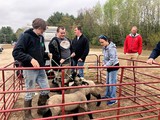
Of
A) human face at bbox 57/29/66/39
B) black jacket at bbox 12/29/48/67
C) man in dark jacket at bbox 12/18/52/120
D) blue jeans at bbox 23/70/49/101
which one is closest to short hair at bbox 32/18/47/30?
man in dark jacket at bbox 12/18/52/120

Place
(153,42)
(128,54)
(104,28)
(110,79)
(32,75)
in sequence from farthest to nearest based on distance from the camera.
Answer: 1. (104,28)
2. (153,42)
3. (128,54)
4. (110,79)
5. (32,75)

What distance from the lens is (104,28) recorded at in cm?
4162

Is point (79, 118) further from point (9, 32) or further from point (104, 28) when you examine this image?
point (9, 32)

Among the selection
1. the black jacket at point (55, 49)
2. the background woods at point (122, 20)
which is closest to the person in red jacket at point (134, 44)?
the black jacket at point (55, 49)

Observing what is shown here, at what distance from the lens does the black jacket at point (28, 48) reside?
3469 millimetres

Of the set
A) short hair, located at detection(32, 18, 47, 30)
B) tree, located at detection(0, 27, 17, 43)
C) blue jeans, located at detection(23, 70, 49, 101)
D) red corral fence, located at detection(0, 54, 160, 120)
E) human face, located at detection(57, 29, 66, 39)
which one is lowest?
red corral fence, located at detection(0, 54, 160, 120)

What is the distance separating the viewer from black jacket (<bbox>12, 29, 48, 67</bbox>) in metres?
3.47

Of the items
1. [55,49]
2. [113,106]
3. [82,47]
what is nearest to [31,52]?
[55,49]

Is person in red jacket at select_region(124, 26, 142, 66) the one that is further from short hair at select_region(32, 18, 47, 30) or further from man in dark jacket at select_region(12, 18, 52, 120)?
short hair at select_region(32, 18, 47, 30)

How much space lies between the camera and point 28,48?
3676 mm

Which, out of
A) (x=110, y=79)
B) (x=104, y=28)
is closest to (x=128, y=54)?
(x=110, y=79)

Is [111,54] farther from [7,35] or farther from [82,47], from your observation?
[7,35]

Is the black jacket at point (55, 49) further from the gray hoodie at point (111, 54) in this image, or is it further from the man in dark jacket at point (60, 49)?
the gray hoodie at point (111, 54)

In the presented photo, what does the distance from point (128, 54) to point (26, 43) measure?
548 centimetres
